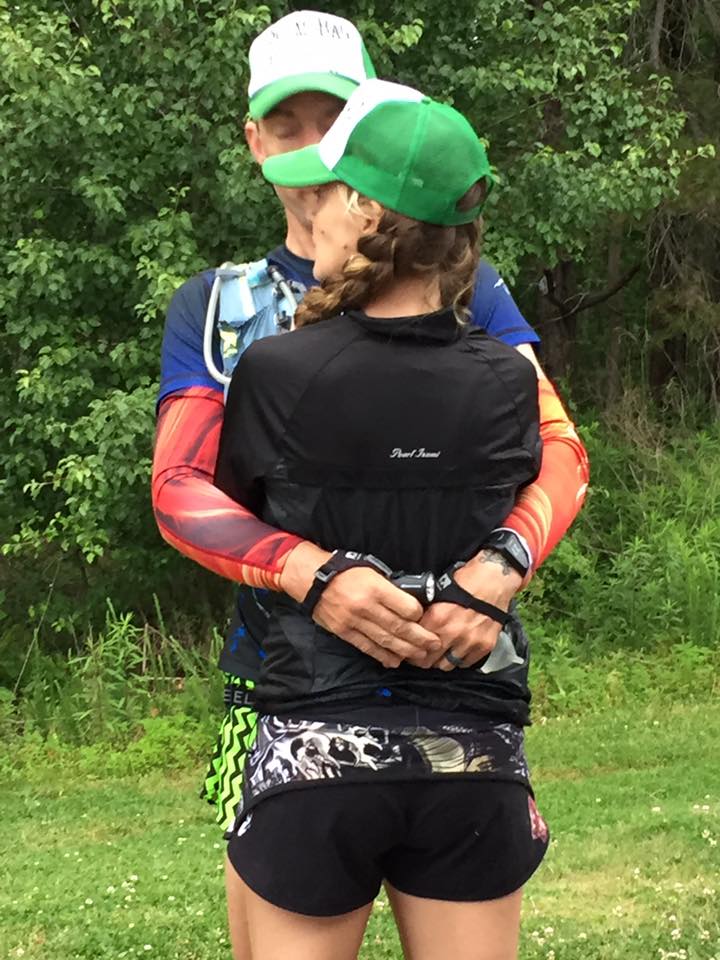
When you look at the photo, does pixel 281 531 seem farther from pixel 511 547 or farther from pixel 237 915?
pixel 237 915

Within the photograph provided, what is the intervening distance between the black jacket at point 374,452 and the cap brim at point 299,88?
564 mm

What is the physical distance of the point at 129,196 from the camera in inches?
361

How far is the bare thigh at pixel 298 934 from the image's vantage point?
1.68m

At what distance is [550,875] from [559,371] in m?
9.22

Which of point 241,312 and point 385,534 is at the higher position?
point 241,312

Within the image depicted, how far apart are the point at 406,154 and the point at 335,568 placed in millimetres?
562

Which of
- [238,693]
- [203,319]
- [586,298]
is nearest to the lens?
[203,319]

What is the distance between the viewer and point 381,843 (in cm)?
169

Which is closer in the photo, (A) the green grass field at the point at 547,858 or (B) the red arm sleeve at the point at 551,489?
(B) the red arm sleeve at the point at 551,489

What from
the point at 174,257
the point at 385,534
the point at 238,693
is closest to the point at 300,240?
the point at 385,534

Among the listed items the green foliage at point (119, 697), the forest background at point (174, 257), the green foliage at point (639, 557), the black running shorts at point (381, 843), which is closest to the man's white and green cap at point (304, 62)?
the black running shorts at point (381, 843)

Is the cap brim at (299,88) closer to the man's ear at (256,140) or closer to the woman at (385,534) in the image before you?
the man's ear at (256,140)

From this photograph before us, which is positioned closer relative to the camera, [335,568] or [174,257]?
[335,568]

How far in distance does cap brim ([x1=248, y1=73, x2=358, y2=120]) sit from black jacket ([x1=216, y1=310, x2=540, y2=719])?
56 cm
